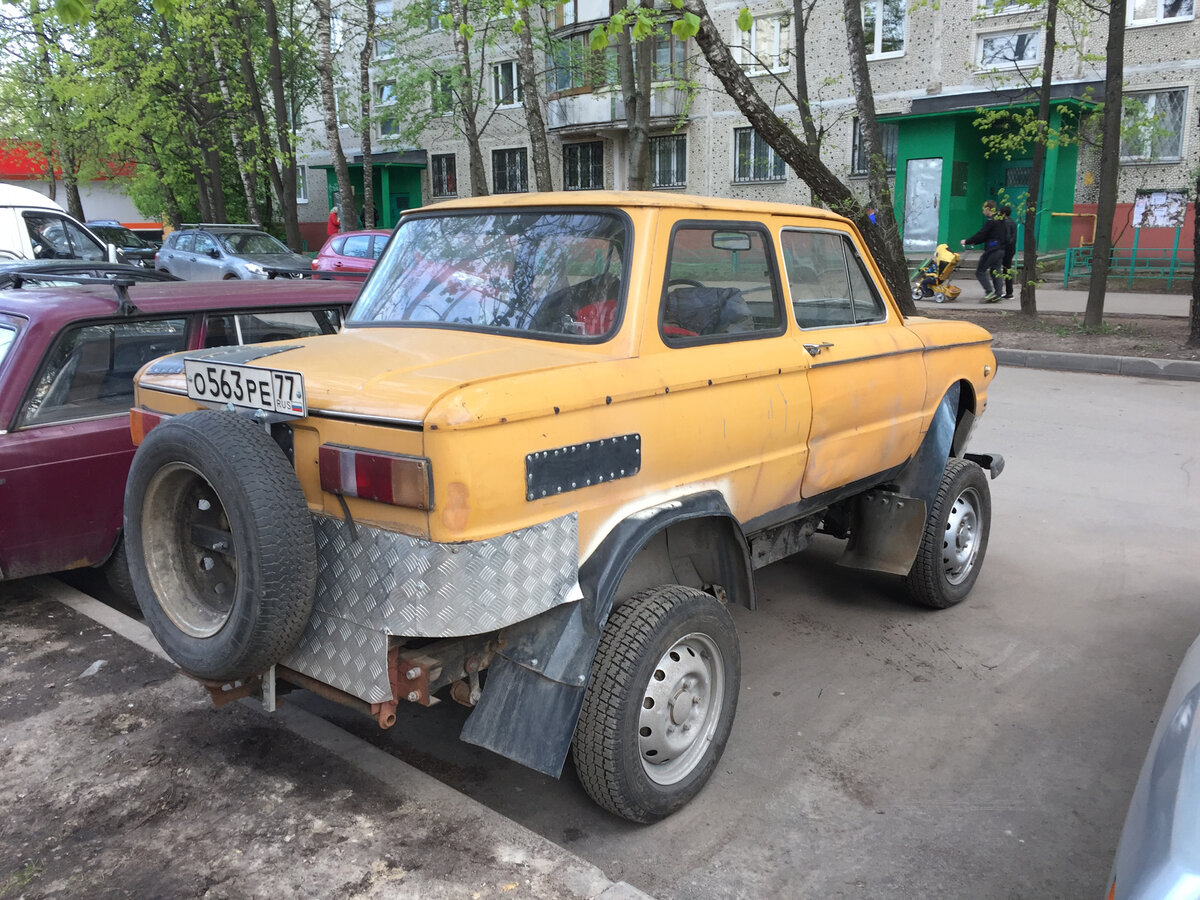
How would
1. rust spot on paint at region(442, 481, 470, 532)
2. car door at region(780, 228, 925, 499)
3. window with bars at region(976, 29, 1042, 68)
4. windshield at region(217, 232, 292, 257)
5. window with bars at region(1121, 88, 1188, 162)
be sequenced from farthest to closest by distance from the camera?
window with bars at region(976, 29, 1042, 68), window with bars at region(1121, 88, 1188, 162), windshield at region(217, 232, 292, 257), car door at region(780, 228, 925, 499), rust spot on paint at region(442, 481, 470, 532)

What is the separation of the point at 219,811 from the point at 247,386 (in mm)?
1365

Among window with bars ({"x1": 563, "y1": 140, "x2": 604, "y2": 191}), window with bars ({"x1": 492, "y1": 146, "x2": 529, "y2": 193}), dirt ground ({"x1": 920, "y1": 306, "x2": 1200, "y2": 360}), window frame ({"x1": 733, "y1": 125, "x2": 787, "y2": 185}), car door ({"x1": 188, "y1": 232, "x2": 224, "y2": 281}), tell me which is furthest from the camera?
window with bars ({"x1": 492, "y1": 146, "x2": 529, "y2": 193})

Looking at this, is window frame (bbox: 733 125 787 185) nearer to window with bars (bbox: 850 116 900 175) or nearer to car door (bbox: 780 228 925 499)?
window with bars (bbox: 850 116 900 175)

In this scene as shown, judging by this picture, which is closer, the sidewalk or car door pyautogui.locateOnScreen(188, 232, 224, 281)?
the sidewalk

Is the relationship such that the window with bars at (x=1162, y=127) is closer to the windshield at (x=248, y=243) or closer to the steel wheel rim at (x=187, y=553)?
the windshield at (x=248, y=243)

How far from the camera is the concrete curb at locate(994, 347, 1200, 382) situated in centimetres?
1170

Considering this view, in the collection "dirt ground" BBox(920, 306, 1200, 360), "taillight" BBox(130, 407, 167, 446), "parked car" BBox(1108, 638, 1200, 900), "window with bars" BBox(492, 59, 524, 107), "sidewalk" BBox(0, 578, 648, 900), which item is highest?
"window with bars" BBox(492, 59, 524, 107)

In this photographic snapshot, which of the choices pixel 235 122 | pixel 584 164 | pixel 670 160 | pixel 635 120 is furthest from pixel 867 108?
pixel 584 164

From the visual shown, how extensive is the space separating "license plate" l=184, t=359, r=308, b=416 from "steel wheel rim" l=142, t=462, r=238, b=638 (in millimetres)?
288

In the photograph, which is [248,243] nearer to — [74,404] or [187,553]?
[74,404]

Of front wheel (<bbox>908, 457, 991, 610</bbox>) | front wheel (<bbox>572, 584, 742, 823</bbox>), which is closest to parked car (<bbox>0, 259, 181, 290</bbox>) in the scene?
front wheel (<bbox>572, 584, 742, 823</bbox>)

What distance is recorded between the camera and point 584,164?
115ft

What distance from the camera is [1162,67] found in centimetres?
2400

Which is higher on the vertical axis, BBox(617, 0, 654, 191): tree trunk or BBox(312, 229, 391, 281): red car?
A: BBox(617, 0, 654, 191): tree trunk
